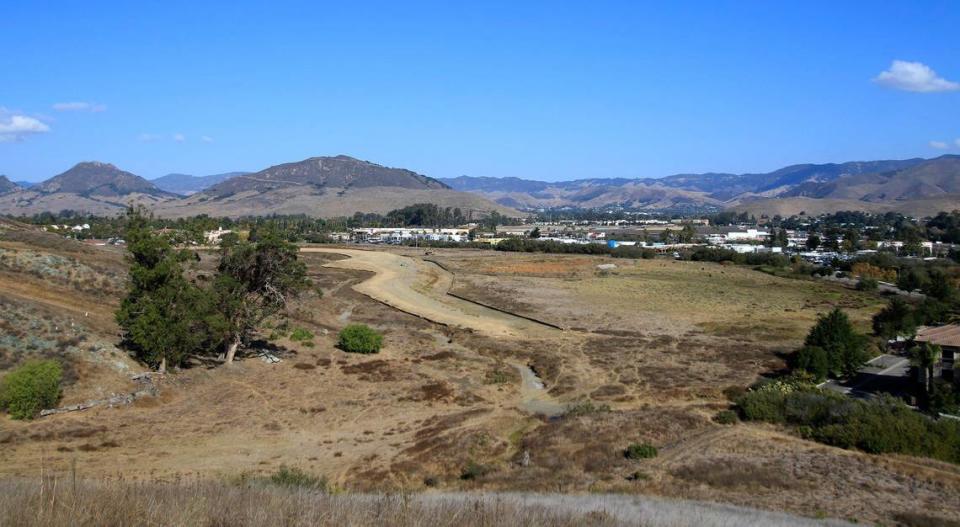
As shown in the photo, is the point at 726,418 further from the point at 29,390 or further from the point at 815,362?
the point at 29,390

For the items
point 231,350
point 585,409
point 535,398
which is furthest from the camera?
point 231,350

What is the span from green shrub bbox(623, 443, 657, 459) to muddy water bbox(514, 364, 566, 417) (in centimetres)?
584

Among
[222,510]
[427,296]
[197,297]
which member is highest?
[197,297]

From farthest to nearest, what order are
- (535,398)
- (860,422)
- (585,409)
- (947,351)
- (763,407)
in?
(535,398)
(947,351)
(585,409)
(763,407)
(860,422)

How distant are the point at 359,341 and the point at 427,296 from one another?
25301mm

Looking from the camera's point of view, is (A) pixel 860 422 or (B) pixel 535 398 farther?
(B) pixel 535 398

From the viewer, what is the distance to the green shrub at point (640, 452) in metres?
17.5

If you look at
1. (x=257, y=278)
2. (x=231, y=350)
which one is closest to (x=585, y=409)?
(x=257, y=278)

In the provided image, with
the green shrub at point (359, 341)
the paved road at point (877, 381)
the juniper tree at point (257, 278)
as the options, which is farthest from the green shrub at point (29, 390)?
the paved road at point (877, 381)

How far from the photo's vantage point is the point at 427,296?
57781 millimetres

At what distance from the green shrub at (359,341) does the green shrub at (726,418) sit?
1690cm

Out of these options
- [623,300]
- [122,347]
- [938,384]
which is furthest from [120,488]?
[623,300]

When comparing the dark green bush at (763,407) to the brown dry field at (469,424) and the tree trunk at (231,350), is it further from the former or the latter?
the tree trunk at (231,350)

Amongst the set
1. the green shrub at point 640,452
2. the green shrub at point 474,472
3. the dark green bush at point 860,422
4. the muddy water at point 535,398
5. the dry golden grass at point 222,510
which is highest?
the dry golden grass at point 222,510
